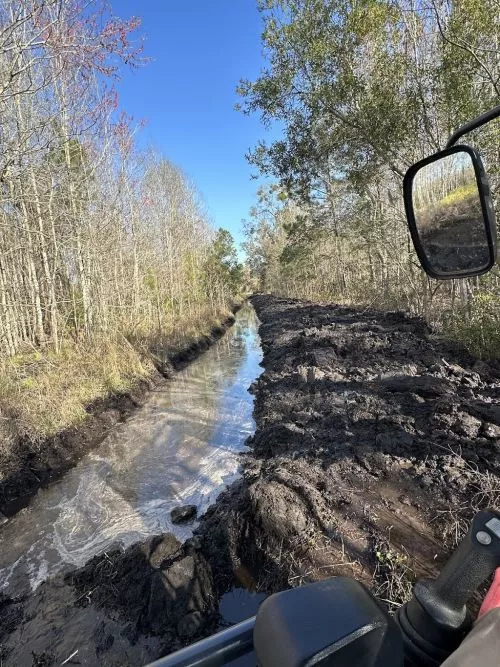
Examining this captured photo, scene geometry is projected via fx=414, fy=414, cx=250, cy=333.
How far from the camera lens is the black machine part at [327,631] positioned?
0.95 m

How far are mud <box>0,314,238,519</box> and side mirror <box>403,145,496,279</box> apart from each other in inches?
269

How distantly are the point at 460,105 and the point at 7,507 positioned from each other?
34.7 ft

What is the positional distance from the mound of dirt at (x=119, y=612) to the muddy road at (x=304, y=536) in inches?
0.4

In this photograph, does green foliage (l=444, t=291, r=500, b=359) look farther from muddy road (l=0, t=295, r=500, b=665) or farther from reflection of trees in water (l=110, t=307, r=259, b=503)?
reflection of trees in water (l=110, t=307, r=259, b=503)

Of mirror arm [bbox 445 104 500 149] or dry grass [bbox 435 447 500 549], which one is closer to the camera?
mirror arm [bbox 445 104 500 149]

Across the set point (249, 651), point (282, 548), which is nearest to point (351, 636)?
point (249, 651)

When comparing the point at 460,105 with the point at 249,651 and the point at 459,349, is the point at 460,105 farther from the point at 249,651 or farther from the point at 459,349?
the point at 249,651

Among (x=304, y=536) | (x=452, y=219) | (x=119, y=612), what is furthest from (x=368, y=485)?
(x=452, y=219)

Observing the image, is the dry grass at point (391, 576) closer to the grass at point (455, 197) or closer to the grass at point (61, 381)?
the grass at point (455, 197)

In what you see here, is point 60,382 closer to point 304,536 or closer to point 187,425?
point 187,425

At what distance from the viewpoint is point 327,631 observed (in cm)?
99

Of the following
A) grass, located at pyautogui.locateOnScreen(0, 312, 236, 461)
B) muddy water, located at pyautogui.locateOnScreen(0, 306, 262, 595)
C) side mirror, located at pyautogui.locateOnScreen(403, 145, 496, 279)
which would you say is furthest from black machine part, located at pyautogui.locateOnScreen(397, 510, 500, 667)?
grass, located at pyautogui.locateOnScreen(0, 312, 236, 461)

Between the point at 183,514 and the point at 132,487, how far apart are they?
66.2 inches

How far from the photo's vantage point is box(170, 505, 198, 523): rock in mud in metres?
5.46
